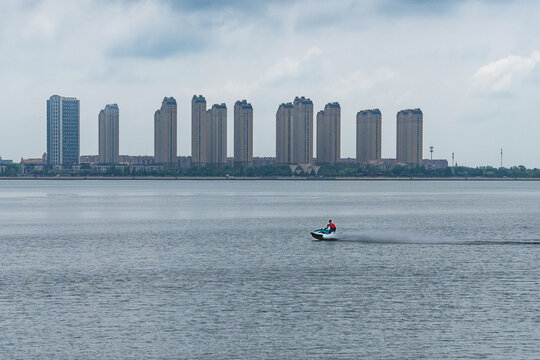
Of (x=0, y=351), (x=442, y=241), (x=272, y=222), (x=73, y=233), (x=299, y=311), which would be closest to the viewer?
(x=0, y=351)

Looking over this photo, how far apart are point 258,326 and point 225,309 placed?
4851mm

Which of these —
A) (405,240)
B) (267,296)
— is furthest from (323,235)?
(267,296)

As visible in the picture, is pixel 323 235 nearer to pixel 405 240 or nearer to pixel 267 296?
pixel 405 240

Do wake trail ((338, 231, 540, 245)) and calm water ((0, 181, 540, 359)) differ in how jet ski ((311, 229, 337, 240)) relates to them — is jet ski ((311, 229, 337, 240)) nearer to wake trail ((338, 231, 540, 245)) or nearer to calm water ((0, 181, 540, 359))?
calm water ((0, 181, 540, 359))

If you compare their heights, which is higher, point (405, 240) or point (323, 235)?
point (323, 235)

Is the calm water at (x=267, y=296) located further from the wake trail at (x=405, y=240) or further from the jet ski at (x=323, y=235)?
the jet ski at (x=323, y=235)

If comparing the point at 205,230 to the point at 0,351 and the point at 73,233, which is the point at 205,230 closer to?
the point at 73,233

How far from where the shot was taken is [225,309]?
45.7 m

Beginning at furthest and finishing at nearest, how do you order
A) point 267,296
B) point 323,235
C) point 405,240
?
1. point 405,240
2. point 323,235
3. point 267,296

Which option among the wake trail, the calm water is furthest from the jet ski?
the wake trail

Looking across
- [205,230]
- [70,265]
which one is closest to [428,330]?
[70,265]

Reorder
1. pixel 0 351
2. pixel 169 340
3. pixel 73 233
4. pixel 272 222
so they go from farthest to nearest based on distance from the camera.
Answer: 1. pixel 272 222
2. pixel 73 233
3. pixel 169 340
4. pixel 0 351

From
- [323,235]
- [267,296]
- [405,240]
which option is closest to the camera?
[267,296]

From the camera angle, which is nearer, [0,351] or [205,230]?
[0,351]
